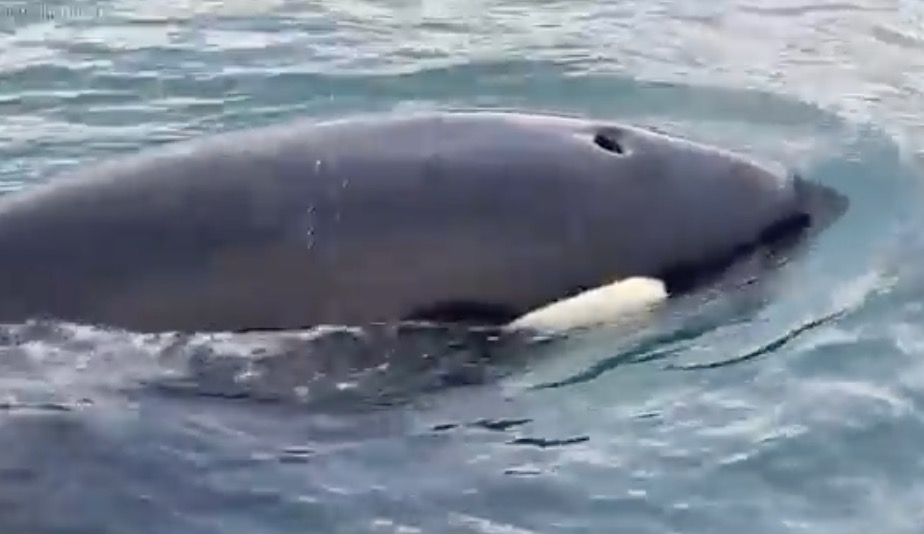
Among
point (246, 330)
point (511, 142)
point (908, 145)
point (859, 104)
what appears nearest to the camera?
point (246, 330)

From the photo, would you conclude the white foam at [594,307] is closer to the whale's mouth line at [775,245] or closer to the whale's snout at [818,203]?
the whale's mouth line at [775,245]

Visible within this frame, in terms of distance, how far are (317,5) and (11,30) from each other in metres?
2.15

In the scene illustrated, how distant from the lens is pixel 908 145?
34.7ft

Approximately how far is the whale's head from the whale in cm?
1

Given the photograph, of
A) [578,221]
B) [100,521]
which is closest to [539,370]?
[578,221]

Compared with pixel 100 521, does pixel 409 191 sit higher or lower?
higher

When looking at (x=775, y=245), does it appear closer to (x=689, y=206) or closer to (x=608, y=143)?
(x=689, y=206)

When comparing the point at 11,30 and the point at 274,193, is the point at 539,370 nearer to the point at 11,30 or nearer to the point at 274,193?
the point at 274,193

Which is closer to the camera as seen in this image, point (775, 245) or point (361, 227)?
point (361, 227)

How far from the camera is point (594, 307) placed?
7.43 meters

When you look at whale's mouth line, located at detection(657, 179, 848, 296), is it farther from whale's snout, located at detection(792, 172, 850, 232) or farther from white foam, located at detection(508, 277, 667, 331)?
white foam, located at detection(508, 277, 667, 331)

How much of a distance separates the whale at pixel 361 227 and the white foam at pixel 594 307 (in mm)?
30

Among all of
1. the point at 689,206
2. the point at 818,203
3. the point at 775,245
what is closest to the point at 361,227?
the point at 689,206

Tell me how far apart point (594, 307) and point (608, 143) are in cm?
72
